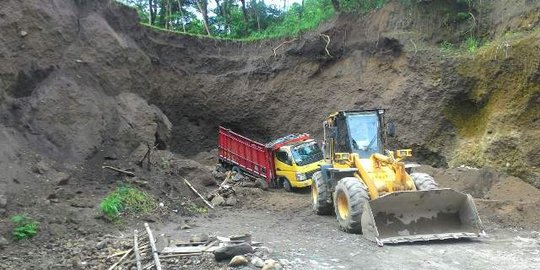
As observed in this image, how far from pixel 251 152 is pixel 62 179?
8.74 m

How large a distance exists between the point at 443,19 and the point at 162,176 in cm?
1135

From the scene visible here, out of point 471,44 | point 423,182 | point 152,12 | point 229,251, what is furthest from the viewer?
point 152,12

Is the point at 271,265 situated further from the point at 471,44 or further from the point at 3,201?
the point at 471,44

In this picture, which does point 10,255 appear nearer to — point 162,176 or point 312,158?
point 162,176

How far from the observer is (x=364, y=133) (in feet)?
39.7

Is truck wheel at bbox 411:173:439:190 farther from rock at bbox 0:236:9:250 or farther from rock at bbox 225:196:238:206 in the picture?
rock at bbox 0:236:9:250

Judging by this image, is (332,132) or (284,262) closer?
(284,262)

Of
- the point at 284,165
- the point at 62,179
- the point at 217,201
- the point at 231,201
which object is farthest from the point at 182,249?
the point at 284,165

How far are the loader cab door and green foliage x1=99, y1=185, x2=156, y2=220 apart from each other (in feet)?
17.0

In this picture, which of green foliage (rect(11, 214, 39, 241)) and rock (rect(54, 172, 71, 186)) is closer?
green foliage (rect(11, 214, 39, 241))

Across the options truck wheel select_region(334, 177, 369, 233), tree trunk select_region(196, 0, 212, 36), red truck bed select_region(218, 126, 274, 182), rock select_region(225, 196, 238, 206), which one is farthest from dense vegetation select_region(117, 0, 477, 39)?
truck wheel select_region(334, 177, 369, 233)

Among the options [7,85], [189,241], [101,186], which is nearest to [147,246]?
[189,241]

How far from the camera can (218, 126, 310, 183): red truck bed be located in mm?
19766

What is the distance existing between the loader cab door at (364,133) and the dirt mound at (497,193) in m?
2.91
